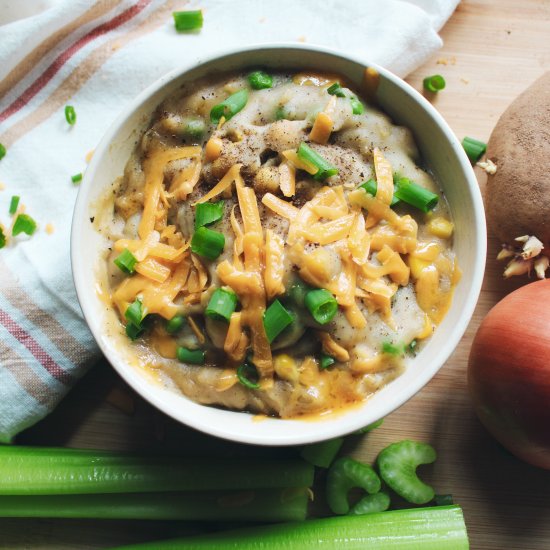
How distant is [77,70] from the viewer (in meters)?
2.44

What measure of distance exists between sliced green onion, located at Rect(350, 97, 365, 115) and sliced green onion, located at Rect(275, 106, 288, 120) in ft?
0.62

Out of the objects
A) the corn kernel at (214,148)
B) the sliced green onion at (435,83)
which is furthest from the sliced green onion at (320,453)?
the sliced green onion at (435,83)

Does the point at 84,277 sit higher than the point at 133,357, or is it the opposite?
the point at 84,277

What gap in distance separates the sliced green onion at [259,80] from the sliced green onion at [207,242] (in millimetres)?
482

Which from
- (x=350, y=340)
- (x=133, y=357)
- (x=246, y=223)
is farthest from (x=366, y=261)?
(x=133, y=357)

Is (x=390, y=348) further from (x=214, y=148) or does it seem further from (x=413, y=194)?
(x=214, y=148)

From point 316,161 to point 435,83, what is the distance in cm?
83

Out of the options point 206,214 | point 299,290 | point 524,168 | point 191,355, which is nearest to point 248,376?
point 191,355

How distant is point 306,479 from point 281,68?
129 centimetres

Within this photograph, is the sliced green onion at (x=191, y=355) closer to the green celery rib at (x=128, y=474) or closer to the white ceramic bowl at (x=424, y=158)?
the white ceramic bowl at (x=424, y=158)

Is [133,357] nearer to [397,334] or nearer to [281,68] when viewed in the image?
[397,334]

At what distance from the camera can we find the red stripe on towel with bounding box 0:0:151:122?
2.44 meters

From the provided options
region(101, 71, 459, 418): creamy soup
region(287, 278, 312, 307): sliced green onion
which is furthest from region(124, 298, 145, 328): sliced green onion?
region(287, 278, 312, 307): sliced green onion

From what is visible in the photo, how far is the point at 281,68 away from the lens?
2.08 metres
